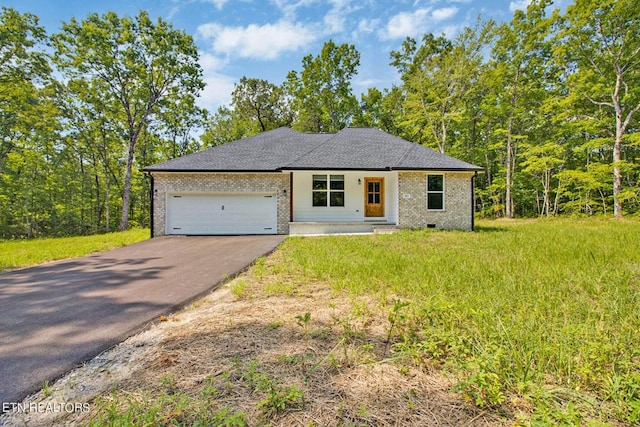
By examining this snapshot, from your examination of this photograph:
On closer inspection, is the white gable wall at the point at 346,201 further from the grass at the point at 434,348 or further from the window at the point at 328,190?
the grass at the point at 434,348

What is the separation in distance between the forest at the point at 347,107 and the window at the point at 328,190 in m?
12.0

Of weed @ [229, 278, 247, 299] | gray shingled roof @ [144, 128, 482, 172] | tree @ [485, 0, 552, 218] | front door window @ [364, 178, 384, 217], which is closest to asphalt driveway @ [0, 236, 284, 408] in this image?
weed @ [229, 278, 247, 299]

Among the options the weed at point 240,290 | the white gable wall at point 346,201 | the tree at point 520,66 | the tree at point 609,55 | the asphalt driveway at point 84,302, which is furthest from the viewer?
the tree at point 520,66

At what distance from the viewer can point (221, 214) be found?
1158 centimetres

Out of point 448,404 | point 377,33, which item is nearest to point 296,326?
point 448,404

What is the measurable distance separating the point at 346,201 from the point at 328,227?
5.49ft

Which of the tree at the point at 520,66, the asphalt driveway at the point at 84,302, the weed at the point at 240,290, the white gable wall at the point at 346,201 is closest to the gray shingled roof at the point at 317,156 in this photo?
the white gable wall at the point at 346,201

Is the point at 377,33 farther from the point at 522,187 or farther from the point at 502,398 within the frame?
the point at 522,187

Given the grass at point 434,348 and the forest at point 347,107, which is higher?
the forest at point 347,107

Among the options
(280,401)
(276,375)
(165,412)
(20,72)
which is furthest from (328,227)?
(20,72)

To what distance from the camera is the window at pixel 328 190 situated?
12334 millimetres

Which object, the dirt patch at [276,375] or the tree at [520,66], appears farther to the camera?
the tree at [520,66]

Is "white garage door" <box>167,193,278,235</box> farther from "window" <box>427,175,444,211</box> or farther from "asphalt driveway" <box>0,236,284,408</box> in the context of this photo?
"window" <box>427,175,444,211</box>

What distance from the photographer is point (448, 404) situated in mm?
1668
